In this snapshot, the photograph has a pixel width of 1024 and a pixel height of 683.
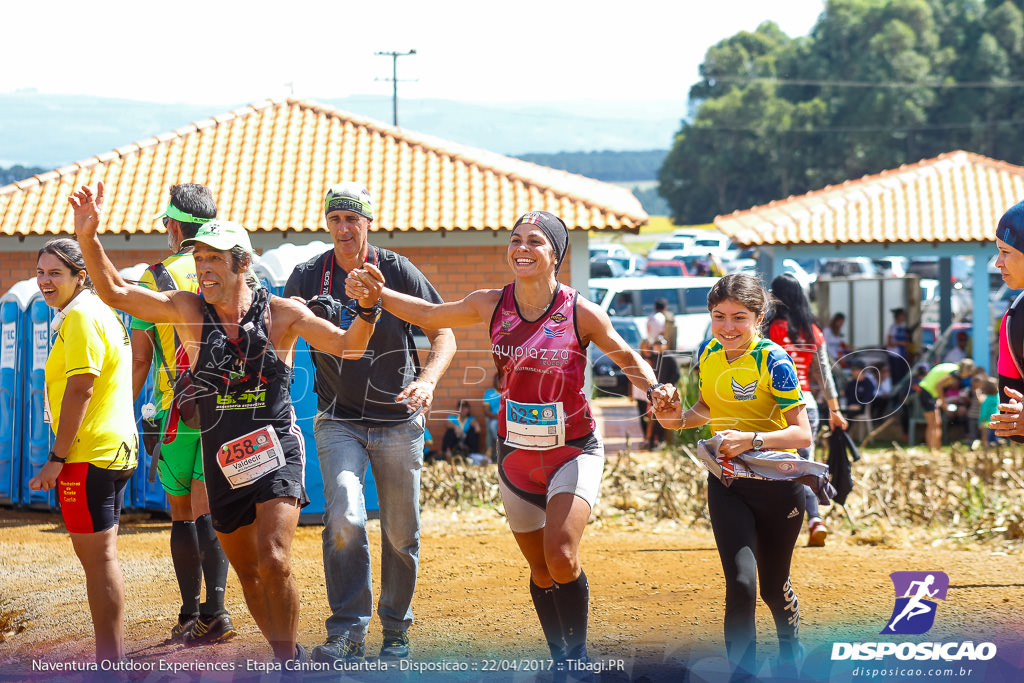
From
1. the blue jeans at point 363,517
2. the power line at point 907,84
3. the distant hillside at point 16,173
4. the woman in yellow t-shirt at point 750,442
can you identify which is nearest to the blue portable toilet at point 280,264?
the blue jeans at point 363,517

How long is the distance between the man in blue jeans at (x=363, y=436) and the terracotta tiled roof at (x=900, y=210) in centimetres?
1263

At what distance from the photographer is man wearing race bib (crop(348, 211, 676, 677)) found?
179 inches

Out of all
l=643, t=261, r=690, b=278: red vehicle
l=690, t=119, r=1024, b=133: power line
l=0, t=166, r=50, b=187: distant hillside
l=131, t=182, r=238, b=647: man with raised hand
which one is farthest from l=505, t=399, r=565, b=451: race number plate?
l=690, t=119, r=1024, b=133: power line

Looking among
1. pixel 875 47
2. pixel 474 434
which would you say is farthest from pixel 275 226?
pixel 875 47

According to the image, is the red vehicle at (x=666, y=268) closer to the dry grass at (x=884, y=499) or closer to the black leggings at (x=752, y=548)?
the dry grass at (x=884, y=499)

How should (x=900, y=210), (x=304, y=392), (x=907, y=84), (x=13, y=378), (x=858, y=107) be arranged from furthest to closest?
Result: (x=858, y=107)
(x=907, y=84)
(x=900, y=210)
(x=13, y=378)
(x=304, y=392)

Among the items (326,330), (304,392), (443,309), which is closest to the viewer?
(326,330)

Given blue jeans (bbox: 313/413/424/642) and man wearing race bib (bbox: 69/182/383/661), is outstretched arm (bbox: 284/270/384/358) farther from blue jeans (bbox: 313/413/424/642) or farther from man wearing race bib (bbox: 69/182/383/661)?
blue jeans (bbox: 313/413/424/642)

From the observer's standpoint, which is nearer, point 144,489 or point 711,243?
point 144,489

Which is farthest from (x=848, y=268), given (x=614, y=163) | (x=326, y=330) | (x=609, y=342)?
(x=614, y=163)

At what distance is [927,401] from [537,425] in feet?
37.7

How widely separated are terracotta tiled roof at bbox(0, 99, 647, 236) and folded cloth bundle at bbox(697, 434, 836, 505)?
10375 mm

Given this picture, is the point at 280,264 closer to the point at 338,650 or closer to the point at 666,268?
the point at 338,650

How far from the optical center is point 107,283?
14.5ft
